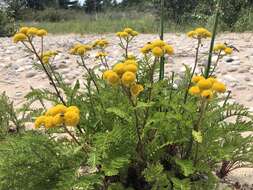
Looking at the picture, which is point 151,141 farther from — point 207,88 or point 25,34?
point 25,34

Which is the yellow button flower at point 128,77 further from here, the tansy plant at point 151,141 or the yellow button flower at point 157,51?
the yellow button flower at point 157,51

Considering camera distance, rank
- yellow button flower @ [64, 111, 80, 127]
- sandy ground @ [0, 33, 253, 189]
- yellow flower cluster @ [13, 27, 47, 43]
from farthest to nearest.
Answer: sandy ground @ [0, 33, 253, 189], yellow flower cluster @ [13, 27, 47, 43], yellow button flower @ [64, 111, 80, 127]

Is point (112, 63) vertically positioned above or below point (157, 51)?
below

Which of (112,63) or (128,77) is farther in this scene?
(112,63)

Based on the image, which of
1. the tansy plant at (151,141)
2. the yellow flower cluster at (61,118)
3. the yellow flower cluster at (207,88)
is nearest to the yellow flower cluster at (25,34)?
the tansy plant at (151,141)

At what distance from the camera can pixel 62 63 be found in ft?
24.7

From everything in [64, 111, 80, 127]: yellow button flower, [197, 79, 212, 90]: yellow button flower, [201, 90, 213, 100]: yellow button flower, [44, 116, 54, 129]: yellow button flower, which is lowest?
[44, 116, 54, 129]: yellow button flower

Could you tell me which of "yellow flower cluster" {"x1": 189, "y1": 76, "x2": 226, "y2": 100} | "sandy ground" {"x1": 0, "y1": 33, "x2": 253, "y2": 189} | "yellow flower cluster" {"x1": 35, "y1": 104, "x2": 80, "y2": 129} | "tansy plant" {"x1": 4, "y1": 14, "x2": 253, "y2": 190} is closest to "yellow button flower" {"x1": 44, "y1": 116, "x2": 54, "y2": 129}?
"yellow flower cluster" {"x1": 35, "y1": 104, "x2": 80, "y2": 129}

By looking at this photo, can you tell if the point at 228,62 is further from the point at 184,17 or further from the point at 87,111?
the point at 184,17

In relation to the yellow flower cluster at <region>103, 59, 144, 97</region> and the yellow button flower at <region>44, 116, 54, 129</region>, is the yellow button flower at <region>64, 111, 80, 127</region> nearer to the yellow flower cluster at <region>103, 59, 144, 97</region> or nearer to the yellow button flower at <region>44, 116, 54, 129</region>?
the yellow button flower at <region>44, 116, 54, 129</region>

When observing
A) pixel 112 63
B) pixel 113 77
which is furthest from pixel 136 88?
pixel 112 63

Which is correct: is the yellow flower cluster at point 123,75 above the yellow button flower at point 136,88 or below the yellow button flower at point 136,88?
above

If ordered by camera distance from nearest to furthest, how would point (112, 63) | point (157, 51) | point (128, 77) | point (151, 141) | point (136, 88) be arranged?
1. point (128, 77)
2. point (136, 88)
3. point (157, 51)
4. point (151, 141)
5. point (112, 63)

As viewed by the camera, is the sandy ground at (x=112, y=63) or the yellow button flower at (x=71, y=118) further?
the sandy ground at (x=112, y=63)
